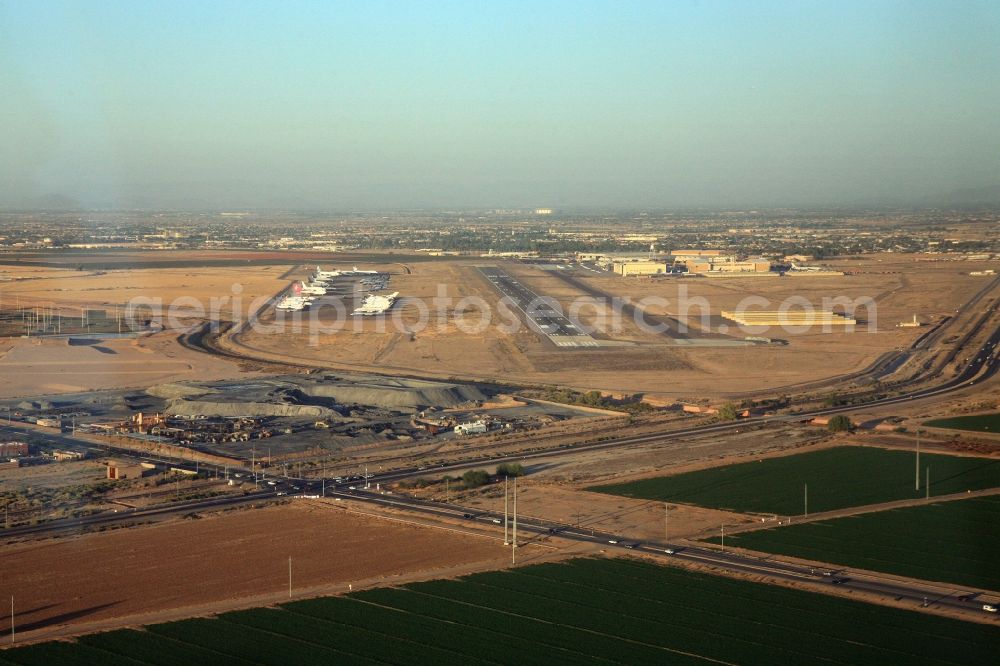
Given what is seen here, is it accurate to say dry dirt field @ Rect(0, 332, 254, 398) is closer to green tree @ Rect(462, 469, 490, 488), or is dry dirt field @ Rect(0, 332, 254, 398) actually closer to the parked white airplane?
green tree @ Rect(462, 469, 490, 488)

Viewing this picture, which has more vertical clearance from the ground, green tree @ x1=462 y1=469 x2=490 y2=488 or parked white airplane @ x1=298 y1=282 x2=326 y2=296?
parked white airplane @ x1=298 y1=282 x2=326 y2=296

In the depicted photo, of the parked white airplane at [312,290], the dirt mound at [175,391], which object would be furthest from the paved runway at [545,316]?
the dirt mound at [175,391]

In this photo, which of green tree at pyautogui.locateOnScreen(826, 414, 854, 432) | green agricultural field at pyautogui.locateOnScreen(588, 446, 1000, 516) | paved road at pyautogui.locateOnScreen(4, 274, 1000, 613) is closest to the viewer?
paved road at pyautogui.locateOnScreen(4, 274, 1000, 613)

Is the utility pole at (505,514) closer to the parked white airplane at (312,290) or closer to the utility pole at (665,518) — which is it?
the utility pole at (665,518)

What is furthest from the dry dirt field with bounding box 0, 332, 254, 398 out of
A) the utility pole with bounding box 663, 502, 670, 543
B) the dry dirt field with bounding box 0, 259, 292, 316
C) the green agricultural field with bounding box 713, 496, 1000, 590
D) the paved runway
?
the green agricultural field with bounding box 713, 496, 1000, 590

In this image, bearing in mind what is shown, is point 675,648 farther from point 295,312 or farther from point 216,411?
point 295,312

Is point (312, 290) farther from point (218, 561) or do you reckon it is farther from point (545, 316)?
point (218, 561)

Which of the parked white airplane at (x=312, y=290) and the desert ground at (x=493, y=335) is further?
the parked white airplane at (x=312, y=290)
